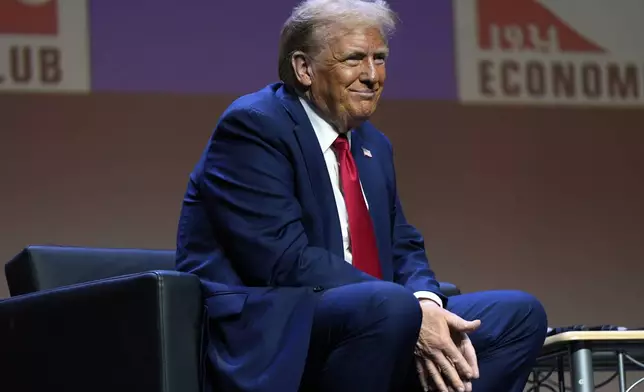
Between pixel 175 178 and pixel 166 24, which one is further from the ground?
pixel 166 24

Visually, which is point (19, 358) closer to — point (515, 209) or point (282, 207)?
point (282, 207)

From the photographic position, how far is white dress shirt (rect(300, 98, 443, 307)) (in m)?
2.19

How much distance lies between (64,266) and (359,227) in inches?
28.4

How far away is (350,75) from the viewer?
2.25 metres

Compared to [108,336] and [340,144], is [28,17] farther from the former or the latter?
[108,336]

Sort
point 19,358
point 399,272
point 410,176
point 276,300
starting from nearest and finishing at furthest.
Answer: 1. point 276,300
2. point 19,358
3. point 399,272
4. point 410,176

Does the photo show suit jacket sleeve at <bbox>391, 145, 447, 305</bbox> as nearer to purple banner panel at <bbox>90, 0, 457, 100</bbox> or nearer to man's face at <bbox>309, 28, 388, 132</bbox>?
man's face at <bbox>309, 28, 388, 132</bbox>

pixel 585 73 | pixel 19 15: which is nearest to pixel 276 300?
pixel 19 15

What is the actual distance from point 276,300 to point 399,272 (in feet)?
1.33

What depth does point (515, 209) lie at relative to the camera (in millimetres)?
3854

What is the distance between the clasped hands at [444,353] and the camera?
2.00m

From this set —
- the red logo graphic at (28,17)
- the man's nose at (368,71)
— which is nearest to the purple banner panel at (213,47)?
the red logo graphic at (28,17)

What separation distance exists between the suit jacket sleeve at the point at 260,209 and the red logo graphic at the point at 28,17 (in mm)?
1538

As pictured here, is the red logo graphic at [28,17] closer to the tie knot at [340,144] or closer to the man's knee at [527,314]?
the tie knot at [340,144]
